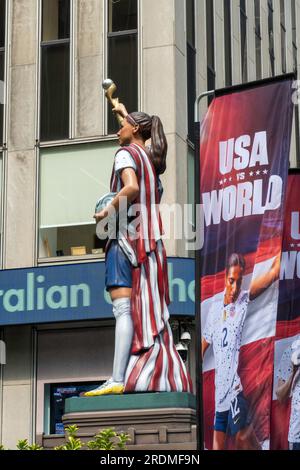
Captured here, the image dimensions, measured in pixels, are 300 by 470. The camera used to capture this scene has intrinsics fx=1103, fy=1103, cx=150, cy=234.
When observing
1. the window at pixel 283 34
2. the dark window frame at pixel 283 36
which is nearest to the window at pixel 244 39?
the dark window frame at pixel 283 36

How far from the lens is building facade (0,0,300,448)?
2730cm

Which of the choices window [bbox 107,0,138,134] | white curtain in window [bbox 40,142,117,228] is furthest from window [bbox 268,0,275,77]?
white curtain in window [bbox 40,142,117,228]

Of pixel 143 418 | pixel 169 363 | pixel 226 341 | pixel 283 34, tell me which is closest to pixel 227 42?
pixel 283 34

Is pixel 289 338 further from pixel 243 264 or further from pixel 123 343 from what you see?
pixel 123 343

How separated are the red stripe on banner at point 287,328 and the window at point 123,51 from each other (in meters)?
9.63

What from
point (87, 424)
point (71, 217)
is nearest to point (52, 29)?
point (71, 217)

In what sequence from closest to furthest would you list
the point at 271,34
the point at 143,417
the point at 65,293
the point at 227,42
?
the point at 143,417, the point at 65,293, the point at 227,42, the point at 271,34

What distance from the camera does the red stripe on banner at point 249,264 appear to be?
14.8 metres

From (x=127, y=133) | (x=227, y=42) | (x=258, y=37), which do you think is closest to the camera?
(x=127, y=133)

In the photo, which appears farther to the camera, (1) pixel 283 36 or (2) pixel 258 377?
(1) pixel 283 36

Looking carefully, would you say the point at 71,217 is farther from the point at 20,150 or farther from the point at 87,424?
the point at 87,424

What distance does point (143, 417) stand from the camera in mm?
14555

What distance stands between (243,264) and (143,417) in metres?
2.48

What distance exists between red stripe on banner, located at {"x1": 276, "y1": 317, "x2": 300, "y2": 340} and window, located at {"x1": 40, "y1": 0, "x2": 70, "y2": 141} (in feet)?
34.5
